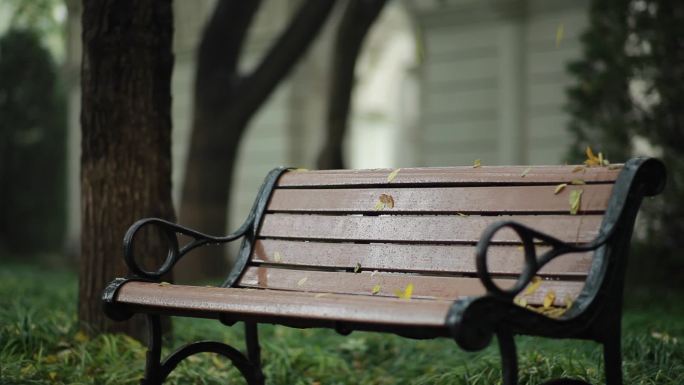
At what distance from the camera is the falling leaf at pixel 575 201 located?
9.76ft

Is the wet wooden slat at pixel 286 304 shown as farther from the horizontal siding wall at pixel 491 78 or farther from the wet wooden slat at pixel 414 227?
the horizontal siding wall at pixel 491 78

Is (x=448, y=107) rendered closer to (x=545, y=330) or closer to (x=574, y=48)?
(x=574, y=48)

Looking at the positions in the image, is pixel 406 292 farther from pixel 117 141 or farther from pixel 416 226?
pixel 117 141

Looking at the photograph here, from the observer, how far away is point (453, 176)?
131 inches

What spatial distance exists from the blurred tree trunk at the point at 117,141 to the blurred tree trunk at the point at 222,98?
4.52 m

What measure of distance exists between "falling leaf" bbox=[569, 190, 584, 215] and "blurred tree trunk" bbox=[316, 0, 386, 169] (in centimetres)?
577

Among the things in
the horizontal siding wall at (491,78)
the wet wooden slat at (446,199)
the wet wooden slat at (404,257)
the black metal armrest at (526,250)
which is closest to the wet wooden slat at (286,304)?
the black metal armrest at (526,250)

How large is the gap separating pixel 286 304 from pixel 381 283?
662 millimetres

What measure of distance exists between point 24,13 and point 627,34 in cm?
971

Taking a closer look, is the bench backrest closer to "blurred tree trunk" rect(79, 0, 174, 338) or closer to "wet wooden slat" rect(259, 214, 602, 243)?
"wet wooden slat" rect(259, 214, 602, 243)

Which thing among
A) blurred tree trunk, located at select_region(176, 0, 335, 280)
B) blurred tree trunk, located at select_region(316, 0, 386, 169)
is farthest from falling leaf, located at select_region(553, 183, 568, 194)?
blurred tree trunk, located at select_region(176, 0, 335, 280)

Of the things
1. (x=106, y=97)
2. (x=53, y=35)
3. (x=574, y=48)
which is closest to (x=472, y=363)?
(x=106, y=97)

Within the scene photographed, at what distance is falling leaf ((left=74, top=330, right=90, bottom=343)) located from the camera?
444 centimetres

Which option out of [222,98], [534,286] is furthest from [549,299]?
[222,98]
